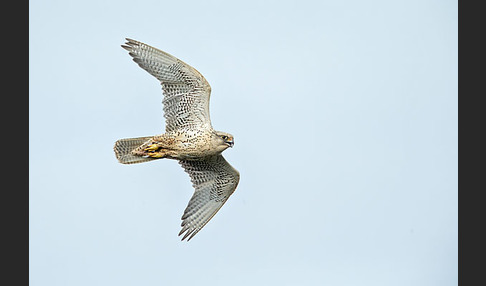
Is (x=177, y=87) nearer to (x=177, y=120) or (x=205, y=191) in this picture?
(x=177, y=120)

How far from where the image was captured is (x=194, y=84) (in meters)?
21.1

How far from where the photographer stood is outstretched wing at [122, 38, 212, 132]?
21016 mm

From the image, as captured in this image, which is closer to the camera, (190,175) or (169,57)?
(169,57)

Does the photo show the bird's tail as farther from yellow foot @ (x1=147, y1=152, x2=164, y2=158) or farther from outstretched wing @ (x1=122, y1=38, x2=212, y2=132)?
outstretched wing @ (x1=122, y1=38, x2=212, y2=132)

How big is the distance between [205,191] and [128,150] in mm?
1849

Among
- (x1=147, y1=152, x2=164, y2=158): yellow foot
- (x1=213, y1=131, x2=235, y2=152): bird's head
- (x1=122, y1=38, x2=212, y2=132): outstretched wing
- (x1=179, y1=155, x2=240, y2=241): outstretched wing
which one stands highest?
(x1=122, y1=38, x2=212, y2=132): outstretched wing

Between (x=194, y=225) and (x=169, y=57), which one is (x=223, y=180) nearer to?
(x=194, y=225)

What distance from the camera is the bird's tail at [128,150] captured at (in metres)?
21.5

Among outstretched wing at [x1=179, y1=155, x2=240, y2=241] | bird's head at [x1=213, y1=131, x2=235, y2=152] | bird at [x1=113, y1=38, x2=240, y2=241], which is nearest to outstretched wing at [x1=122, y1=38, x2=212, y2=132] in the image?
bird at [x1=113, y1=38, x2=240, y2=241]

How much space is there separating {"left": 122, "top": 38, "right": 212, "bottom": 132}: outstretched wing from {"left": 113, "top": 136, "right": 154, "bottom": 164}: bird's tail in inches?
25.4

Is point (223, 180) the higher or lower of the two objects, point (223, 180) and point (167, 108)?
the lower

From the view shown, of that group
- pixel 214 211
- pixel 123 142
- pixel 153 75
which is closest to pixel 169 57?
pixel 153 75

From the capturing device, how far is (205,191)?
2244 cm

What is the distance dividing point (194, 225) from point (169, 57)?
3464mm
